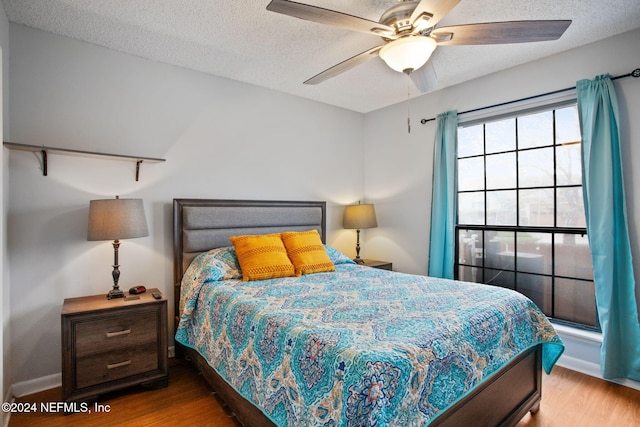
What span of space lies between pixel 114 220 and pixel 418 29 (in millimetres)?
2258

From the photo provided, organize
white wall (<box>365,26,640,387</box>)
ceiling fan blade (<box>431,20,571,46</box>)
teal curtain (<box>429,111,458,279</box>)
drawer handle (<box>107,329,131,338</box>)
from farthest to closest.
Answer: teal curtain (<box>429,111,458,279</box>)
white wall (<box>365,26,640,387</box>)
drawer handle (<box>107,329,131,338</box>)
ceiling fan blade (<box>431,20,571,46</box>)

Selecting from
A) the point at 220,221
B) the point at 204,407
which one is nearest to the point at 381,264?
the point at 220,221

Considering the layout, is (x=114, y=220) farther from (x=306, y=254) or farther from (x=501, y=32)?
(x=501, y=32)

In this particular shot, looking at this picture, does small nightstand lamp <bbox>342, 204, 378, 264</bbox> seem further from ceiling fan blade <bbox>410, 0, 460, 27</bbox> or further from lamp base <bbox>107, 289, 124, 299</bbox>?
ceiling fan blade <bbox>410, 0, 460, 27</bbox>

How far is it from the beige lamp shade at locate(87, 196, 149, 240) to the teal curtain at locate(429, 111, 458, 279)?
9.08 ft

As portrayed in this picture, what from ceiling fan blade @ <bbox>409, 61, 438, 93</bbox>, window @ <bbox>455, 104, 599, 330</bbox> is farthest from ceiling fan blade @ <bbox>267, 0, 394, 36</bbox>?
window @ <bbox>455, 104, 599, 330</bbox>

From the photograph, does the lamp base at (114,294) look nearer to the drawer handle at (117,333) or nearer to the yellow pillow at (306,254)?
the drawer handle at (117,333)

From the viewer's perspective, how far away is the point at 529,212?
3.12m

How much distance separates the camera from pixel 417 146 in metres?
3.91

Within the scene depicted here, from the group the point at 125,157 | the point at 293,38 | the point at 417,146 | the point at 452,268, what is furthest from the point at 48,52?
the point at 452,268

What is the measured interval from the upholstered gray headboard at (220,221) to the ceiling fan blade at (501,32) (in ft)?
7.12

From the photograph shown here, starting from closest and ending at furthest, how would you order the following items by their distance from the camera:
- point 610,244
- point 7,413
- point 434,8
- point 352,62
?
1. point 434,8
2. point 7,413
3. point 352,62
4. point 610,244

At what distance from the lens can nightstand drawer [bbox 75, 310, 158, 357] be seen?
85.9 inches

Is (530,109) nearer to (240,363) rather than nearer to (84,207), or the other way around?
(240,363)
